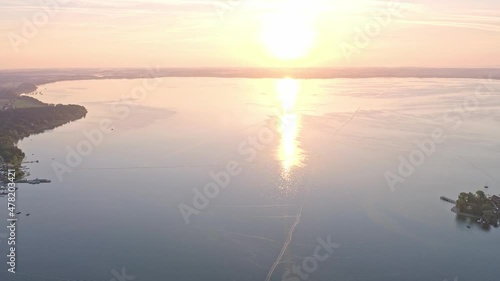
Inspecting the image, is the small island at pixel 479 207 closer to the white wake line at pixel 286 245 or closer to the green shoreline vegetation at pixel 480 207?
the green shoreline vegetation at pixel 480 207

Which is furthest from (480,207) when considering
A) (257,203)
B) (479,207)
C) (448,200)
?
(257,203)

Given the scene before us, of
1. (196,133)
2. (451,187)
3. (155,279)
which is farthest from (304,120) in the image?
(155,279)

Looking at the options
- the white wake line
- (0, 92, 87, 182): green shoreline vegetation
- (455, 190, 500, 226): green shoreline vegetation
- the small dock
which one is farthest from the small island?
(0, 92, 87, 182): green shoreline vegetation

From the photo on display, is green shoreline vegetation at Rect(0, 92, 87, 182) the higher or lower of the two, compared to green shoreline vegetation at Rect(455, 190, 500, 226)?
higher

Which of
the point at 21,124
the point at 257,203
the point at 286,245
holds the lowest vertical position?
the point at 286,245

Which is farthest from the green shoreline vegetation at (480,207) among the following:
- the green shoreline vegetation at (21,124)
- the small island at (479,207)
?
the green shoreline vegetation at (21,124)

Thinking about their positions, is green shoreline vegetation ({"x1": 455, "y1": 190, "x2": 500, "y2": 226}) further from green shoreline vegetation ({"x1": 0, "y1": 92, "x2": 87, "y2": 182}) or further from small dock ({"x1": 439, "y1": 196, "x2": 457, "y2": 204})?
green shoreline vegetation ({"x1": 0, "y1": 92, "x2": 87, "y2": 182})

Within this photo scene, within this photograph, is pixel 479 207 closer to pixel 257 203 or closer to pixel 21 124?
pixel 257 203
